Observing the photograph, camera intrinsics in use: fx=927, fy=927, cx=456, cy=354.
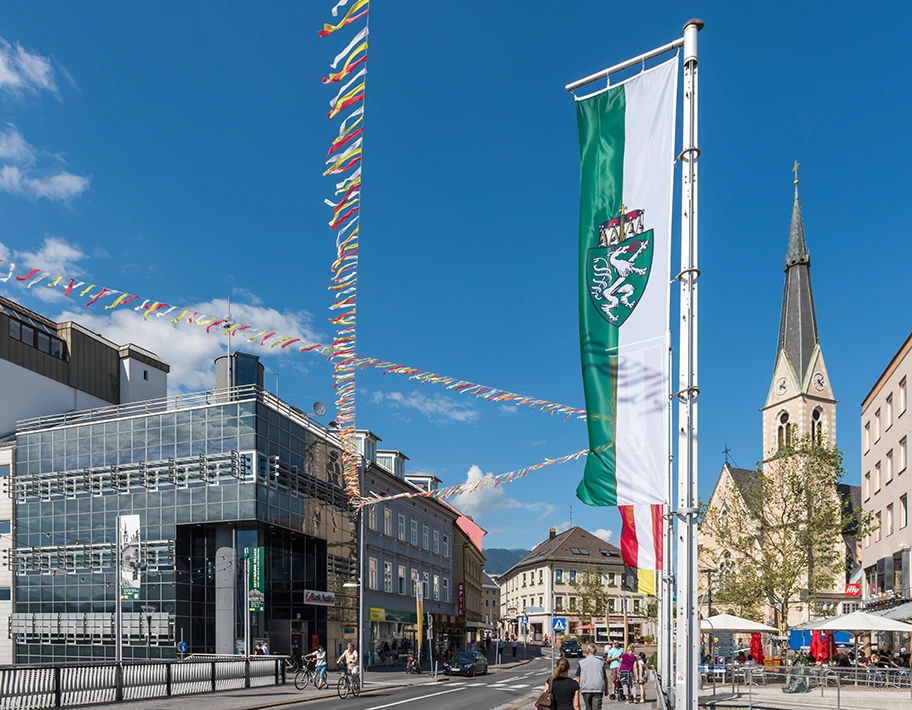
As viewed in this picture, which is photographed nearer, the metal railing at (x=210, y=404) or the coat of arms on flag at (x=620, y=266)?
the coat of arms on flag at (x=620, y=266)

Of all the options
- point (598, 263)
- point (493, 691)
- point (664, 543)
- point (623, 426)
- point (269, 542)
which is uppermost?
point (598, 263)

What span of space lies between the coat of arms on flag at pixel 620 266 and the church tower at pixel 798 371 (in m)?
84.0

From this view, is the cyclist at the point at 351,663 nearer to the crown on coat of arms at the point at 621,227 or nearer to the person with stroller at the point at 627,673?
the person with stroller at the point at 627,673

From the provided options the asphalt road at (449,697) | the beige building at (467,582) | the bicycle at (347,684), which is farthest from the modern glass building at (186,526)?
the beige building at (467,582)

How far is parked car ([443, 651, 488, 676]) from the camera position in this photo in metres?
42.8

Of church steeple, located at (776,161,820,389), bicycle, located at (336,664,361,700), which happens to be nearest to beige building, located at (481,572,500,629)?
church steeple, located at (776,161,820,389)

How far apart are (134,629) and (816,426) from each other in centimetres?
6937

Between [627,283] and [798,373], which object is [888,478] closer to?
[627,283]

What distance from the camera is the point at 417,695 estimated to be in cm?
2975

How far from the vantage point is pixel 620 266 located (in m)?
10.1

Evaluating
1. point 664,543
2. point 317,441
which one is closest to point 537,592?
point 317,441

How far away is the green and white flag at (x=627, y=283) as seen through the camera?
9.88 meters

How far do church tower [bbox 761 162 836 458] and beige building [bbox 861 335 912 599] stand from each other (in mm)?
40785

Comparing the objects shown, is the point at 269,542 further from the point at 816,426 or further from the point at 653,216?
the point at 816,426
